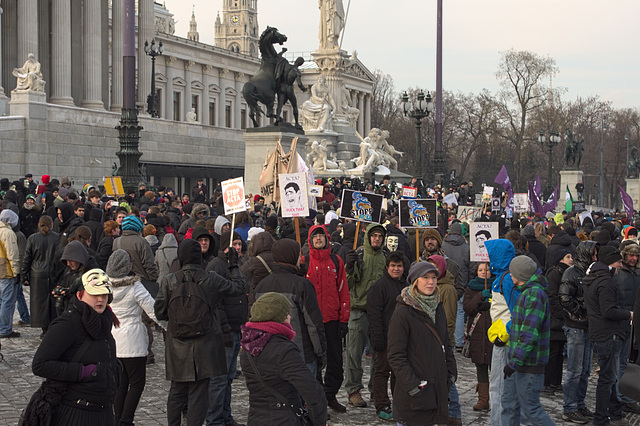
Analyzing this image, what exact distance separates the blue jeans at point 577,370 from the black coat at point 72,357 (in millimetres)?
4973

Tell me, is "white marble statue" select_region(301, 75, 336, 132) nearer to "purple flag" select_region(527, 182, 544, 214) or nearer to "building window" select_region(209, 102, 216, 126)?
"purple flag" select_region(527, 182, 544, 214)

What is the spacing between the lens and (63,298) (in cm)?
718

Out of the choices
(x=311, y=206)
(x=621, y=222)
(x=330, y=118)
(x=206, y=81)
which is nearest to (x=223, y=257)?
(x=311, y=206)

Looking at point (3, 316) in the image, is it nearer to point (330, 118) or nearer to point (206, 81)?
point (330, 118)

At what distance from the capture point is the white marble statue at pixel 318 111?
49.6 meters

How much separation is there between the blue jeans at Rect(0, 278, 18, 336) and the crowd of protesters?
67.5 inches

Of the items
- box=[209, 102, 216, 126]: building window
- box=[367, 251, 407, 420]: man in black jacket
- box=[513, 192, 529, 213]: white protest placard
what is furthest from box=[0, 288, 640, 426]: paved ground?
box=[209, 102, 216, 126]: building window

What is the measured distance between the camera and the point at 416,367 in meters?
6.46

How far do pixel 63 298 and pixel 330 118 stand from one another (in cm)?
4345

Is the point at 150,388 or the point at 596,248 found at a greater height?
the point at 596,248

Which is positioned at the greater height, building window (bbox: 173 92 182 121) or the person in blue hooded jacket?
building window (bbox: 173 92 182 121)

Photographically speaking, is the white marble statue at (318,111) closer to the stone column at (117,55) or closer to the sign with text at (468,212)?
the stone column at (117,55)

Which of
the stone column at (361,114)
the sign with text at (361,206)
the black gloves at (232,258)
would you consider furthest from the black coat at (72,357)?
the stone column at (361,114)

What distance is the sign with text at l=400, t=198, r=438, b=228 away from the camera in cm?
1120
